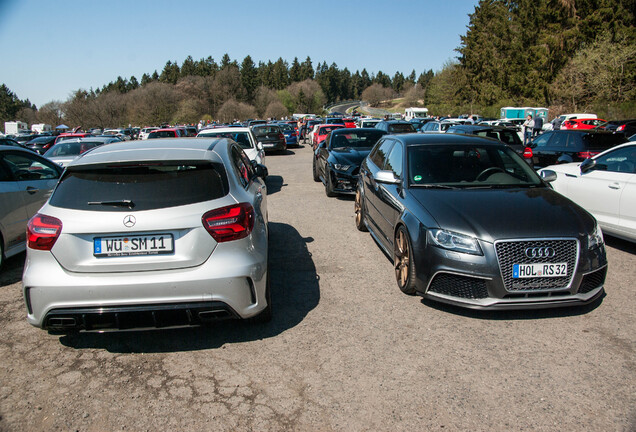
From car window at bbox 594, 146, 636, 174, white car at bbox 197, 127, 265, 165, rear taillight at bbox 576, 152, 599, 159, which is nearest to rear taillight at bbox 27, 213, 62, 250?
car window at bbox 594, 146, 636, 174

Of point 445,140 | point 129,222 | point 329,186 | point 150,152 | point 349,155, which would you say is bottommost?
point 329,186

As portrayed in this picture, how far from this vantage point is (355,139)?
12.6 metres

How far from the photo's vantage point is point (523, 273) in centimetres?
395

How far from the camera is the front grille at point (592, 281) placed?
4062 mm

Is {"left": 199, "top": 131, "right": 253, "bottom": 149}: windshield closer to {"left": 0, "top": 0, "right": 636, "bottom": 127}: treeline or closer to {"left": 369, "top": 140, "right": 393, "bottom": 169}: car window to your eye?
{"left": 369, "top": 140, "right": 393, "bottom": 169}: car window

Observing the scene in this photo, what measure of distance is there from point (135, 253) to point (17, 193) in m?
3.91

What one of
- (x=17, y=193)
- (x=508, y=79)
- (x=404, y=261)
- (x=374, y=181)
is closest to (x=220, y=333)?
(x=404, y=261)

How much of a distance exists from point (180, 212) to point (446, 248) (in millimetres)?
2366

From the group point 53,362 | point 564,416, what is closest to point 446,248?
point 564,416

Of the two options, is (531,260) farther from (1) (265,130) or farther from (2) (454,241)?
(1) (265,130)

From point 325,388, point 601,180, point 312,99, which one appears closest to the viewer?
point 325,388

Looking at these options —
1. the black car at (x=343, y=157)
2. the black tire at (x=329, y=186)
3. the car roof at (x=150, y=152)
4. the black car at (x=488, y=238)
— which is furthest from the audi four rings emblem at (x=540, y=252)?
the black tire at (x=329, y=186)

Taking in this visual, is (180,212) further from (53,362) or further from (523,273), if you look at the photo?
(523,273)

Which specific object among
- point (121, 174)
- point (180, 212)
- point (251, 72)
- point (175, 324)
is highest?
point (251, 72)
